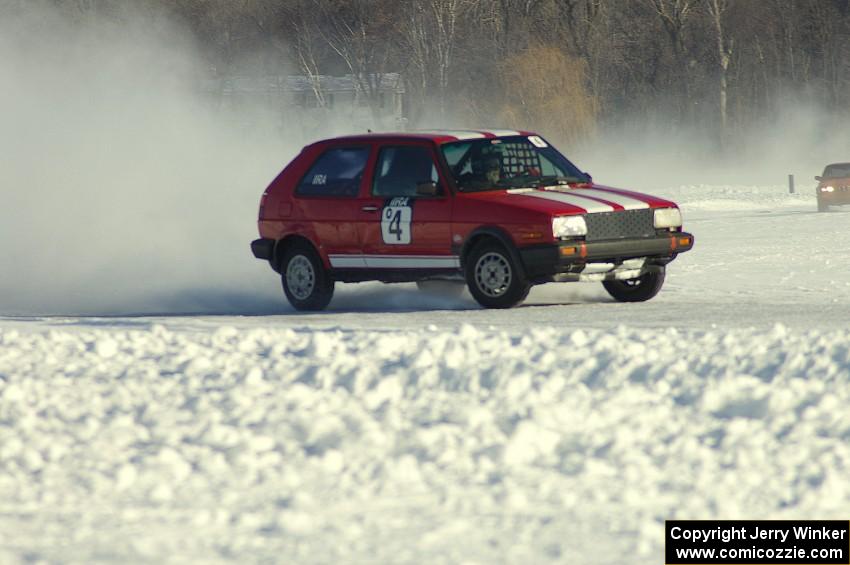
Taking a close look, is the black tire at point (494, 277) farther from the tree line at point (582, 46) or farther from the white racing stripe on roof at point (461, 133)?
the tree line at point (582, 46)

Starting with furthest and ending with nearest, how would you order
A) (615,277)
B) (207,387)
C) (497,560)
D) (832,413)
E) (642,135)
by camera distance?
(642,135)
(615,277)
(207,387)
(832,413)
(497,560)

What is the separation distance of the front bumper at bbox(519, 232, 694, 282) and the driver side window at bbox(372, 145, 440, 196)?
1289mm

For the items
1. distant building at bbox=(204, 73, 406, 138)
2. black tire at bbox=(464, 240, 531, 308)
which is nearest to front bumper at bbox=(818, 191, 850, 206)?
black tire at bbox=(464, 240, 531, 308)

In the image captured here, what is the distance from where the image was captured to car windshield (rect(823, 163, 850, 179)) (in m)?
34.0

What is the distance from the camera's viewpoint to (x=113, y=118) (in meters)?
33.7

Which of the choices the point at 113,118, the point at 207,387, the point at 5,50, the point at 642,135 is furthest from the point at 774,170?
the point at 207,387

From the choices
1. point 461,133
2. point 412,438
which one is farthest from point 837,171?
point 412,438

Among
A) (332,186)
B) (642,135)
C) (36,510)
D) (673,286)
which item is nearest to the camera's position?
(36,510)

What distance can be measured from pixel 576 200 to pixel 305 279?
2.86 metres

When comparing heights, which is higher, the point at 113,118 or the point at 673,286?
the point at 113,118

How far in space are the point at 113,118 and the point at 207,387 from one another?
26636mm

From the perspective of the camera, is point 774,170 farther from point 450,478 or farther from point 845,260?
point 450,478

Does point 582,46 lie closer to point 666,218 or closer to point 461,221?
point 666,218

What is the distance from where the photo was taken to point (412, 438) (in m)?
6.80
